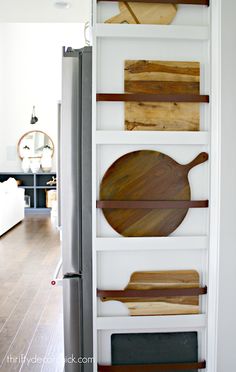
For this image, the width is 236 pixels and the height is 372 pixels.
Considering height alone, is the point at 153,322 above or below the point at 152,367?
above

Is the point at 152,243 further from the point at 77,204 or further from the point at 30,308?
the point at 30,308

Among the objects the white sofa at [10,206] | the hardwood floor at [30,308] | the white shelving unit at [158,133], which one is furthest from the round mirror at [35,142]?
the white shelving unit at [158,133]

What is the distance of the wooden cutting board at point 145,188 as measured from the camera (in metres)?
1.97

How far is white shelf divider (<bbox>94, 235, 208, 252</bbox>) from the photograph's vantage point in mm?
1957

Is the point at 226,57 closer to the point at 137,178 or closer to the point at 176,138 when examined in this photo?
the point at 176,138

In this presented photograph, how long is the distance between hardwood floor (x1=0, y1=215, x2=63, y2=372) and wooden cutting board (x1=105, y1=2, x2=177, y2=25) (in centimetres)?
209

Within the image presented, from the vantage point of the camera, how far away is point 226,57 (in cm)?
194

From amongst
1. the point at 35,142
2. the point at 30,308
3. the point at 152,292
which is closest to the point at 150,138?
the point at 152,292

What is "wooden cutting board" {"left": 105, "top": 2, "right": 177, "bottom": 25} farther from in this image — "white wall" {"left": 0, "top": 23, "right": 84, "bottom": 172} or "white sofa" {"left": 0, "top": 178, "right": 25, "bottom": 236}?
"white wall" {"left": 0, "top": 23, "right": 84, "bottom": 172}

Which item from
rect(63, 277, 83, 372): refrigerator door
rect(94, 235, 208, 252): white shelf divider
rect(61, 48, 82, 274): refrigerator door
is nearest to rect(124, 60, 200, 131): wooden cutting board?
rect(61, 48, 82, 274): refrigerator door

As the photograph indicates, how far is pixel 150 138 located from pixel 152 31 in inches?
18.6

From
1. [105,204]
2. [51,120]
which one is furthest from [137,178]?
[51,120]

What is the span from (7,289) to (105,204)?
280cm

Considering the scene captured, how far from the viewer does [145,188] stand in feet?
6.51
